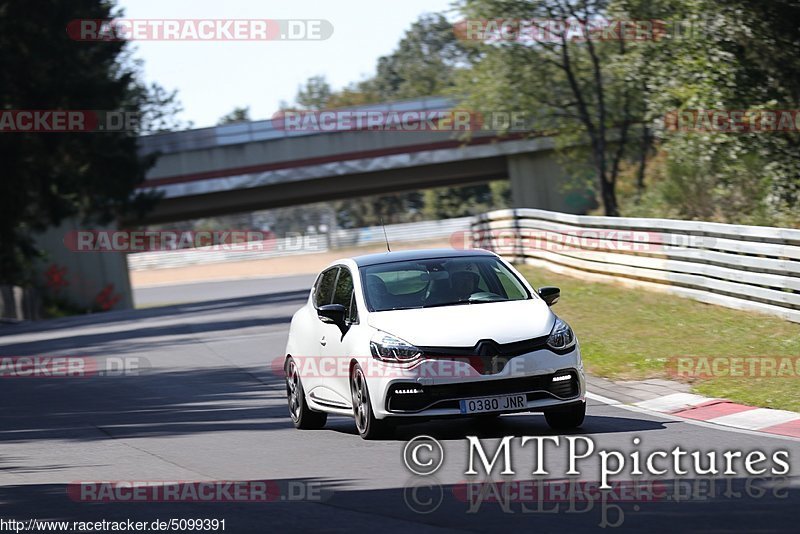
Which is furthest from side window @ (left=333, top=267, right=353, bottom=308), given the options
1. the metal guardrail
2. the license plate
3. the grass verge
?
the metal guardrail

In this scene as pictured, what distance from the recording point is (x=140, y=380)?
19156 millimetres

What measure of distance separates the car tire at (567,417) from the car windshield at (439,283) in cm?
118

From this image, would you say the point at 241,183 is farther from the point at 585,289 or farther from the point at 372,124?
the point at 585,289

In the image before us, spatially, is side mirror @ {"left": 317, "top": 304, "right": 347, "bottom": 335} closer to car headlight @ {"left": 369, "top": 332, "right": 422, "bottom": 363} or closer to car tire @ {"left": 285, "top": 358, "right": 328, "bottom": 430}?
car headlight @ {"left": 369, "top": 332, "right": 422, "bottom": 363}

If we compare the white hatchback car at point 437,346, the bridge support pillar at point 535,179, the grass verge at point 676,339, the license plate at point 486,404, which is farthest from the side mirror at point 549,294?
the bridge support pillar at point 535,179

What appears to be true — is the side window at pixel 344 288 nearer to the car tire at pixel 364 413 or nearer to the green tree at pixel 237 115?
the car tire at pixel 364 413

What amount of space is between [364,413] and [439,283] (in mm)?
1417

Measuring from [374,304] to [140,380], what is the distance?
8.45 metres

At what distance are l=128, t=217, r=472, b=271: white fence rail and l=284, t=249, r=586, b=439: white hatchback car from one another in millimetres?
74939

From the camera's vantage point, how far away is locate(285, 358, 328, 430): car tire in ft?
41.6

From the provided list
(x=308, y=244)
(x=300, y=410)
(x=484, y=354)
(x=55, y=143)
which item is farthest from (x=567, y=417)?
(x=308, y=244)

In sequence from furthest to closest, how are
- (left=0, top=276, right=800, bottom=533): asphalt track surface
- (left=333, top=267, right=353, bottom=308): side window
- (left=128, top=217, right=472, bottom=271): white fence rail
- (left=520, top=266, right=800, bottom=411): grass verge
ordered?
(left=128, top=217, right=472, bottom=271): white fence rail → (left=520, top=266, right=800, bottom=411): grass verge → (left=333, top=267, right=353, bottom=308): side window → (left=0, top=276, right=800, bottom=533): asphalt track surface

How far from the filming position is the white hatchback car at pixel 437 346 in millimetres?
10500

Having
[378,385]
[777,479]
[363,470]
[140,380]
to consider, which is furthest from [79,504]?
[140,380]
